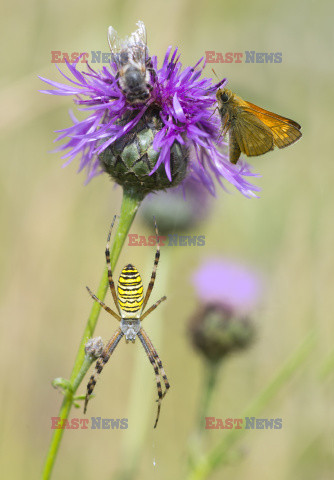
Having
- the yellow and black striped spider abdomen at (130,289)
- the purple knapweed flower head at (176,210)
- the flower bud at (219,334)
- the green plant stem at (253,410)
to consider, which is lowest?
the green plant stem at (253,410)

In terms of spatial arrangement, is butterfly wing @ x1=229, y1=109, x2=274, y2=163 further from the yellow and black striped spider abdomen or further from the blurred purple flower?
the blurred purple flower

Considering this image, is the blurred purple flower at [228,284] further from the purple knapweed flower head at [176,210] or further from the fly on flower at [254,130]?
the fly on flower at [254,130]

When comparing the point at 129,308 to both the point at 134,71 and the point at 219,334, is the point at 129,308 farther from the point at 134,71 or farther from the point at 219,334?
the point at 219,334

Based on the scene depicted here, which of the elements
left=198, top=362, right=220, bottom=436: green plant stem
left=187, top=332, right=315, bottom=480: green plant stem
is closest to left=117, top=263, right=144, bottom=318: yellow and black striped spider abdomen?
left=187, top=332, right=315, bottom=480: green plant stem

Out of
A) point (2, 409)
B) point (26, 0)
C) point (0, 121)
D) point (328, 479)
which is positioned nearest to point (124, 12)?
point (26, 0)

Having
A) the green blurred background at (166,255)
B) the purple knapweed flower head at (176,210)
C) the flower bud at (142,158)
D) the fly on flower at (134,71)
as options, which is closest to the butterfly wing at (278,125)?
the flower bud at (142,158)

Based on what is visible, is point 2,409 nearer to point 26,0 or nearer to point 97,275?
point 97,275
